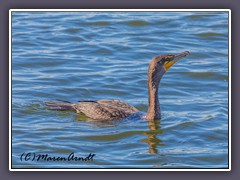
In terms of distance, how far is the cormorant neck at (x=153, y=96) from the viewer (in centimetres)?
1535

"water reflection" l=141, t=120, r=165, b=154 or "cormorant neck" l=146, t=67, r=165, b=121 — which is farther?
"cormorant neck" l=146, t=67, r=165, b=121

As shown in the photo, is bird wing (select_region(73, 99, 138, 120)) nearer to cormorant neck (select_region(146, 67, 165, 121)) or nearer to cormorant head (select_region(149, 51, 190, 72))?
cormorant neck (select_region(146, 67, 165, 121))

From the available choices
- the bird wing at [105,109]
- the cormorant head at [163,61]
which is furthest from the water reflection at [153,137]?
the cormorant head at [163,61]

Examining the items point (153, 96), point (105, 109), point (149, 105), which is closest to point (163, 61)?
point (153, 96)

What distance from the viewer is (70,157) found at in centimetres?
1367

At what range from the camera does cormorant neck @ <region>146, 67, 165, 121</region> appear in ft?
50.4

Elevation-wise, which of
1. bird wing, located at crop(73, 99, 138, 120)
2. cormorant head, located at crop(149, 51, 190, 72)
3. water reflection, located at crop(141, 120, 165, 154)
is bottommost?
water reflection, located at crop(141, 120, 165, 154)

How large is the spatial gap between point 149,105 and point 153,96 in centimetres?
17

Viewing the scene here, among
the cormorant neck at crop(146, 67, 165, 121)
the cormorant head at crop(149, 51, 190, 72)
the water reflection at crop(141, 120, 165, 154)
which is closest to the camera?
the water reflection at crop(141, 120, 165, 154)

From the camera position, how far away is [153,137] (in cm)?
1473

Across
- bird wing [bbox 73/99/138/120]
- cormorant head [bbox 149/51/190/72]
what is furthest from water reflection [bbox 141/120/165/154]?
cormorant head [bbox 149/51/190/72]

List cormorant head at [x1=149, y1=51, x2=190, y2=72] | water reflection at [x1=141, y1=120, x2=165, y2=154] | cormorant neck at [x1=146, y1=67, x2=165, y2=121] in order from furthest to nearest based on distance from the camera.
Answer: cormorant neck at [x1=146, y1=67, x2=165, y2=121] < cormorant head at [x1=149, y1=51, x2=190, y2=72] < water reflection at [x1=141, y1=120, x2=165, y2=154]

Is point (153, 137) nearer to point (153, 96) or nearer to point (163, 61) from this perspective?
point (153, 96)
